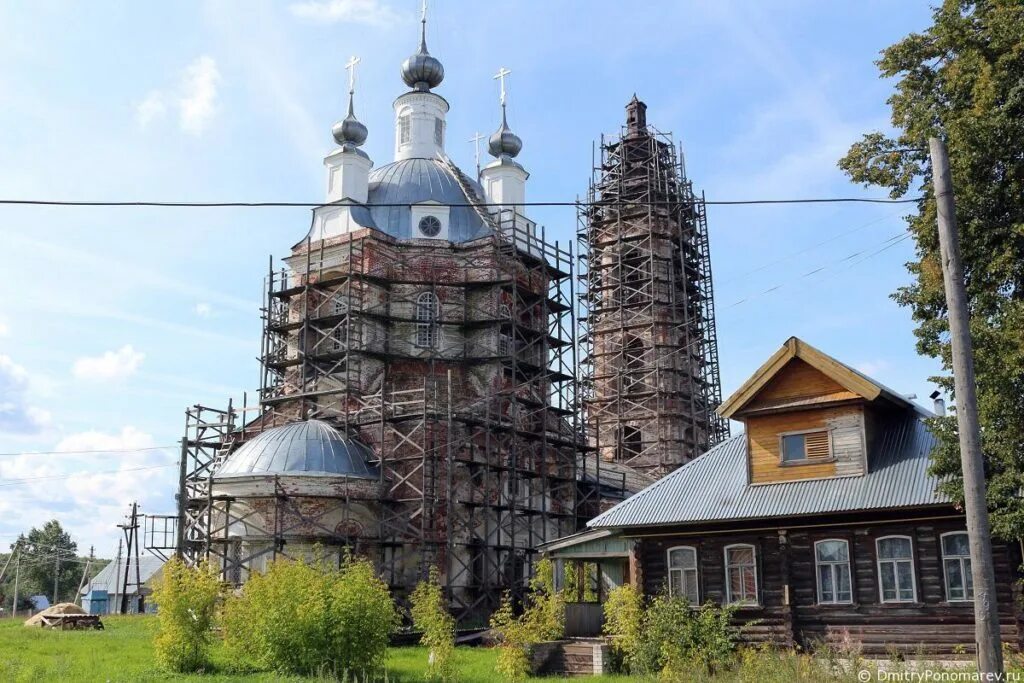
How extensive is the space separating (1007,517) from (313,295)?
23931mm

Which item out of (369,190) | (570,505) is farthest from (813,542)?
(369,190)

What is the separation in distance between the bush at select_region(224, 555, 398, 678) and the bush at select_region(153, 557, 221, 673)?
145cm

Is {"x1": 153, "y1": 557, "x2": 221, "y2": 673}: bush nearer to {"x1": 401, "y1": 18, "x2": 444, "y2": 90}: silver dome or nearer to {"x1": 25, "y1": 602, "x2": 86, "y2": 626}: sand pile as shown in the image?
{"x1": 25, "y1": 602, "x2": 86, "y2": 626}: sand pile

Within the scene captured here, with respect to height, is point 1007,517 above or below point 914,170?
below

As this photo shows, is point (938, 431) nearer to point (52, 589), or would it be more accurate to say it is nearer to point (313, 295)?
point (313, 295)

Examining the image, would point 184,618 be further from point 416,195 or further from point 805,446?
point 416,195

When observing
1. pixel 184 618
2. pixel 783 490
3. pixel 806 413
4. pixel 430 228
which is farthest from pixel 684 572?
pixel 430 228

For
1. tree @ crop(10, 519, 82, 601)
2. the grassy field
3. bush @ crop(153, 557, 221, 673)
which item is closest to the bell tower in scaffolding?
the grassy field

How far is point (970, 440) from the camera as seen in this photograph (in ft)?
33.4

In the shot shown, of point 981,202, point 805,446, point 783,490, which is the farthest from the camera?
point 805,446

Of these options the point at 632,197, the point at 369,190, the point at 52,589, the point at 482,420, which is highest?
the point at 632,197

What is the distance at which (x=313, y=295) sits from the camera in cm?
3381

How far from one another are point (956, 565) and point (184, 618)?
539 inches

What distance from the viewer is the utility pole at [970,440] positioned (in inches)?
384
